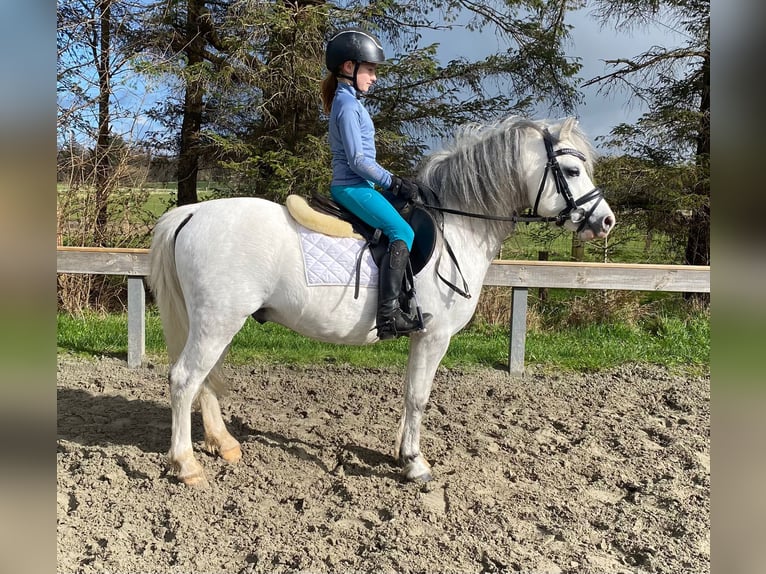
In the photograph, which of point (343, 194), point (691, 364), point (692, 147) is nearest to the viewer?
point (343, 194)

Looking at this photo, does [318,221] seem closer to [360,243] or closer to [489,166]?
[360,243]

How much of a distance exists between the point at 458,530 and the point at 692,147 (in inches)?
292

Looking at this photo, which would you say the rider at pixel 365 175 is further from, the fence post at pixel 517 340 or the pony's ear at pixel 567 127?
the fence post at pixel 517 340

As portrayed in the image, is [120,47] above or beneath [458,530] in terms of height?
above

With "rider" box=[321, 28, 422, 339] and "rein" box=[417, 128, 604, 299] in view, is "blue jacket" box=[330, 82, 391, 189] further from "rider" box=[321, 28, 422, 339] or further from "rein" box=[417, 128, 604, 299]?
"rein" box=[417, 128, 604, 299]

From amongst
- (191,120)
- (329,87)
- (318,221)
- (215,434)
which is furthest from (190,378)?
(191,120)

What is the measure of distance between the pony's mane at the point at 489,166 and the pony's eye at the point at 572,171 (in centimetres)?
13

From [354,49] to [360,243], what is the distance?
1177mm

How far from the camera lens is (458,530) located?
277 centimetres

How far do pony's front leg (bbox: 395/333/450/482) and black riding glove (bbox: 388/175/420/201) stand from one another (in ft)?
2.99

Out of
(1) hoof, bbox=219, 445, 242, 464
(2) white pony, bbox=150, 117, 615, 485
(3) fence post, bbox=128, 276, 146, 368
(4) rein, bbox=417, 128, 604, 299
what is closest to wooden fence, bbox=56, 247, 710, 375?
(3) fence post, bbox=128, 276, 146, 368

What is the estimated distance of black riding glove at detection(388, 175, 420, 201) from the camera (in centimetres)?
315
